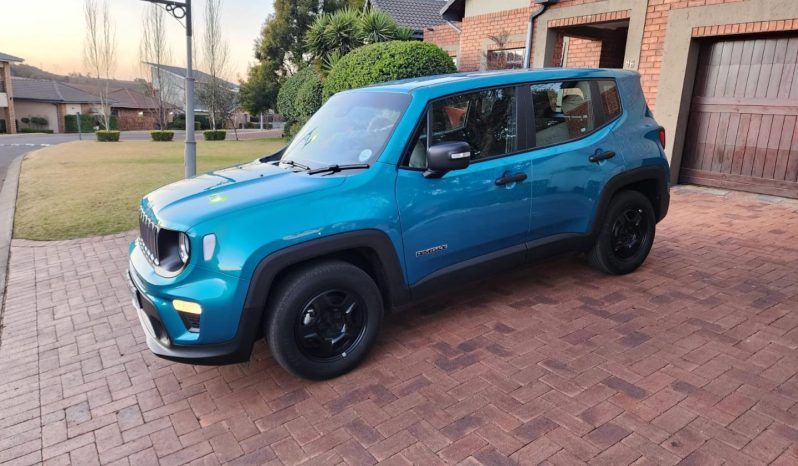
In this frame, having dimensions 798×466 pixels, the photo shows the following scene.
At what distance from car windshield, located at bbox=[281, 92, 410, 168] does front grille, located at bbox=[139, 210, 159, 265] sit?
1074mm

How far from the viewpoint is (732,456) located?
2.45 m

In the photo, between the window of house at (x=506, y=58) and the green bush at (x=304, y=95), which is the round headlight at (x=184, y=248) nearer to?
the window of house at (x=506, y=58)

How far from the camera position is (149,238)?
3.15 metres

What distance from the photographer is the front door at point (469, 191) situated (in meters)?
3.37

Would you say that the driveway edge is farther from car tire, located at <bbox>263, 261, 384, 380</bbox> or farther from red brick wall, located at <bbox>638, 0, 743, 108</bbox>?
red brick wall, located at <bbox>638, 0, 743, 108</bbox>

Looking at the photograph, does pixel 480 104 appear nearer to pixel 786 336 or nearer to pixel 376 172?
pixel 376 172

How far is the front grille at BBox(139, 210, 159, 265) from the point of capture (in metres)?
3.00

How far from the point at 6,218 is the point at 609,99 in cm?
889

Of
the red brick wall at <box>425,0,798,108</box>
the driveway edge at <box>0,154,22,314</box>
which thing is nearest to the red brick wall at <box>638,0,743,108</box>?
the red brick wall at <box>425,0,798,108</box>

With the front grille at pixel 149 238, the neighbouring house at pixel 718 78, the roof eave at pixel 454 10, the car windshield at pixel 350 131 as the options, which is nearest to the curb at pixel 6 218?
the front grille at pixel 149 238

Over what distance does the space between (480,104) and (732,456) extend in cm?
258

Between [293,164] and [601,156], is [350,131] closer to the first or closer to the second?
[293,164]

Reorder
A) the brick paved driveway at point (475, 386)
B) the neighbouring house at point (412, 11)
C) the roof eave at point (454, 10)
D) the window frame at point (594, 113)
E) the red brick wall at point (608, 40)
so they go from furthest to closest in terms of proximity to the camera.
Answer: the neighbouring house at point (412, 11), the roof eave at point (454, 10), the red brick wall at point (608, 40), the window frame at point (594, 113), the brick paved driveway at point (475, 386)

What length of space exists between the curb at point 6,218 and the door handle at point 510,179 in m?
4.44
